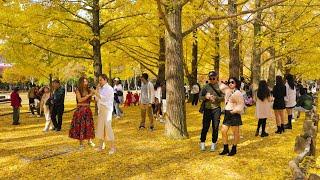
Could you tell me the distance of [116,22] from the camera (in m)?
18.9

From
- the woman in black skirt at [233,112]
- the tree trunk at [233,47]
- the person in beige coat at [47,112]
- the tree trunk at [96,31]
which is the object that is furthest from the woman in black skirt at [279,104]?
the tree trunk at [96,31]

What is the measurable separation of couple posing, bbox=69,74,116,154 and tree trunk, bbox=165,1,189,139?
80.8 inches

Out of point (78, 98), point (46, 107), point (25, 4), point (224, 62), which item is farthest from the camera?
point (224, 62)

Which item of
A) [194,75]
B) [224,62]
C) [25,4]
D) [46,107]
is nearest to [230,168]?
[46,107]

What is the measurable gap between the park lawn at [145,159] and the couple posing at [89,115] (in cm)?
32

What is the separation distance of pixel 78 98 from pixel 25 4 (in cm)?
712

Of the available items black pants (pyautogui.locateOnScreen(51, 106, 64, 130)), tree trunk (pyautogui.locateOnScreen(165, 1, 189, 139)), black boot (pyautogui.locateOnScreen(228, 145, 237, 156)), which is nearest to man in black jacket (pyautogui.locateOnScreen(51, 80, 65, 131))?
black pants (pyautogui.locateOnScreen(51, 106, 64, 130))

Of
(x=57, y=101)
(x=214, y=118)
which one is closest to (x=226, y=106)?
(x=214, y=118)

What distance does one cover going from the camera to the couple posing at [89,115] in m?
9.49

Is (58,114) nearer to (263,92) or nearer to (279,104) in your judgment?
(263,92)

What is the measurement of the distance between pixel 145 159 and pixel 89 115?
2060 millimetres

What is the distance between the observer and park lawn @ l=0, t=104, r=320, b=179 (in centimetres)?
770

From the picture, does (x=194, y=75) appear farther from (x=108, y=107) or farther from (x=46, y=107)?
(x=108, y=107)

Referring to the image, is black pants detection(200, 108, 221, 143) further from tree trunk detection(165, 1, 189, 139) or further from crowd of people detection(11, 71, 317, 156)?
tree trunk detection(165, 1, 189, 139)
